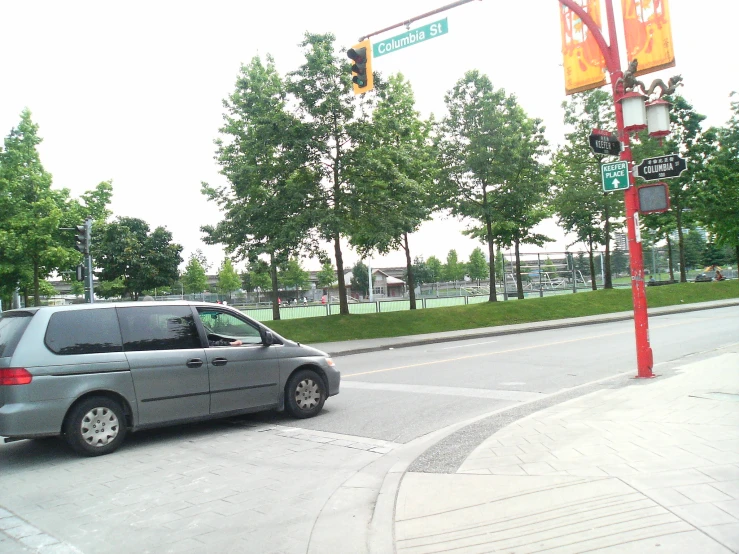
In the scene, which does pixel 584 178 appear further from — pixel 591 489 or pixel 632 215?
pixel 591 489

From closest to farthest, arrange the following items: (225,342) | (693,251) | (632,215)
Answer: (225,342)
(632,215)
(693,251)

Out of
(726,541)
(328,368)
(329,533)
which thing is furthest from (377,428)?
(726,541)

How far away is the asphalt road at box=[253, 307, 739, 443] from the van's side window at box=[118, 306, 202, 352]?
1886 mm

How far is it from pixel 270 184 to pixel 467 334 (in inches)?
387

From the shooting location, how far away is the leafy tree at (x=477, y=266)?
10057 centimetres

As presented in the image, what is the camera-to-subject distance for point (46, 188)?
2800 cm

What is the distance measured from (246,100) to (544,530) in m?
23.3

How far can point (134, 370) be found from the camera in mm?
6895

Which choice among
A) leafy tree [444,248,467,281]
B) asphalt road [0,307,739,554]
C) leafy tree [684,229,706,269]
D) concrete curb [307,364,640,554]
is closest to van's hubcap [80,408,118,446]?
asphalt road [0,307,739,554]

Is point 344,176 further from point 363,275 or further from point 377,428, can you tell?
point 363,275

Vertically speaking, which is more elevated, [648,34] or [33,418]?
[648,34]

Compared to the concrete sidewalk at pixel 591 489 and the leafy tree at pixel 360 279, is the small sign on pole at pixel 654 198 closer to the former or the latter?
the concrete sidewalk at pixel 591 489

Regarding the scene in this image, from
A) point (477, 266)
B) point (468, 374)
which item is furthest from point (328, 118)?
point (477, 266)

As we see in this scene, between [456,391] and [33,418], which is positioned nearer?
[33,418]
